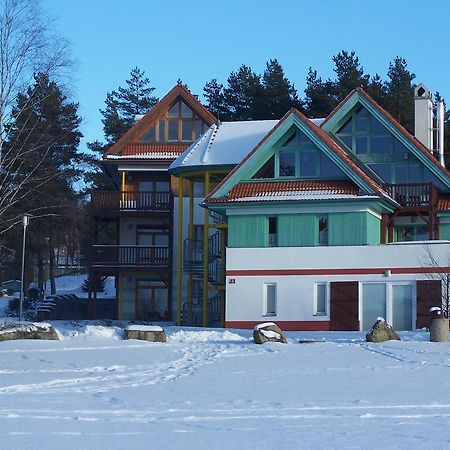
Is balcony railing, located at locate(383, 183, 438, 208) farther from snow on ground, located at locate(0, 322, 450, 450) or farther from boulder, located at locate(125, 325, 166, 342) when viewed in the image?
boulder, located at locate(125, 325, 166, 342)

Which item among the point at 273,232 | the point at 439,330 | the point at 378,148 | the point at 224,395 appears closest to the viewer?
the point at 224,395

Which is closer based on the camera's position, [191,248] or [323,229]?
[323,229]

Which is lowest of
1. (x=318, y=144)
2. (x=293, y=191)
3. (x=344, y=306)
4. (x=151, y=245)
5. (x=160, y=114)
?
(x=344, y=306)

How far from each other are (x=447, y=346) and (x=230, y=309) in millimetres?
12779

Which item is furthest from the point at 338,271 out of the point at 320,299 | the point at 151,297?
the point at 151,297

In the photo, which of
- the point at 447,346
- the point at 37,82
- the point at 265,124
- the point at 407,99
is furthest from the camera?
the point at 407,99

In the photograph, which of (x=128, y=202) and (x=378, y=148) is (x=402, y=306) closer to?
(x=378, y=148)

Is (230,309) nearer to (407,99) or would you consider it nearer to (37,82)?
(37,82)

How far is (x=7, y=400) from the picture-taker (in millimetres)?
13609

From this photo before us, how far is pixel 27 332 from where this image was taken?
2441 cm

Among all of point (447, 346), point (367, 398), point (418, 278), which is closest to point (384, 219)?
point (418, 278)

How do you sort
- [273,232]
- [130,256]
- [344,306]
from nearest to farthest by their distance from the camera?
[344,306] < [273,232] < [130,256]

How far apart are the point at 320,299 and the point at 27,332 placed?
40.3ft

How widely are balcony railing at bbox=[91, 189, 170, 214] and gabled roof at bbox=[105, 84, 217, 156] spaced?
1.97 meters
